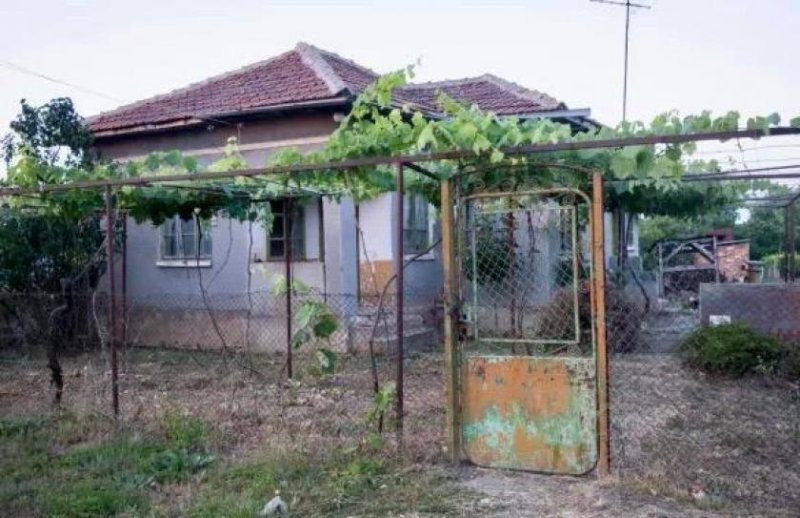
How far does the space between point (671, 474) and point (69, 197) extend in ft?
24.3

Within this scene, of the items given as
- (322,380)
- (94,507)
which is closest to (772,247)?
(322,380)

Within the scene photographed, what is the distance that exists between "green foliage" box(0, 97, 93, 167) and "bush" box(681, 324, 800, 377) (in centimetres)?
1072

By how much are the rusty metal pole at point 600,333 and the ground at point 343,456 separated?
20 cm

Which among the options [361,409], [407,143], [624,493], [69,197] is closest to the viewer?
[624,493]

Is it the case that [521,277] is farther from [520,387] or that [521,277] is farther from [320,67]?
Answer: [320,67]

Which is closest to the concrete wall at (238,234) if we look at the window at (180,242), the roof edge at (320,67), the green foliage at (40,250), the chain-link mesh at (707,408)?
the window at (180,242)

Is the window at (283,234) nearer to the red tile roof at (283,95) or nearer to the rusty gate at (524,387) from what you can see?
the red tile roof at (283,95)

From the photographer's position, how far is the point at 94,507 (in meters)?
4.95

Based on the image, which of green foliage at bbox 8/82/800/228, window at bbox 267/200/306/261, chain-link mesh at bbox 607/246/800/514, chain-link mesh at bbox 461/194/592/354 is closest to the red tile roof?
window at bbox 267/200/306/261

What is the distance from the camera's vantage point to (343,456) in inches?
229

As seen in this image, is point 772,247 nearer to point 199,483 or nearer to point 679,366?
point 679,366

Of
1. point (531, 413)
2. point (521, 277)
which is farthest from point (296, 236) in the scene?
point (531, 413)

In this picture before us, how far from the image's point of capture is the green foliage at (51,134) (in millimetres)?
12594

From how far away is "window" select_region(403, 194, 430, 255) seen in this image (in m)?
13.3
